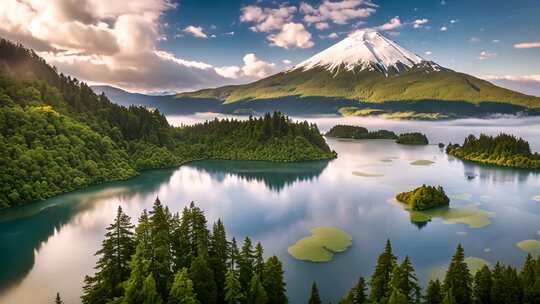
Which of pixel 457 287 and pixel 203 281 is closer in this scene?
pixel 203 281

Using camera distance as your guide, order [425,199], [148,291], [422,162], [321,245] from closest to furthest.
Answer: [148,291]
[321,245]
[425,199]
[422,162]

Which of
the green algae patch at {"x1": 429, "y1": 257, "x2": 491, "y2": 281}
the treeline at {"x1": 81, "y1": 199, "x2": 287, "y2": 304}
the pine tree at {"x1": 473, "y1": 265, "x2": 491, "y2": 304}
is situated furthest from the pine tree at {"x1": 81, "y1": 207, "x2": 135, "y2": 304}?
the green algae patch at {"x1": 429, "y1": 257, "x2": 491, "y2": 281}

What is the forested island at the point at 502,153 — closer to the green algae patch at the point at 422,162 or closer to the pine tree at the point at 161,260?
the green algae patch at the point at 422,162

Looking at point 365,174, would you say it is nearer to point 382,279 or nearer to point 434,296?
point 434,296

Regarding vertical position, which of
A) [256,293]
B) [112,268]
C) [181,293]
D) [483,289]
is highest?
[112,268]

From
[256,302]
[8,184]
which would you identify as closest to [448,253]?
[256,302]

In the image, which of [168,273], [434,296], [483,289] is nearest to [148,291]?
[168,273]
